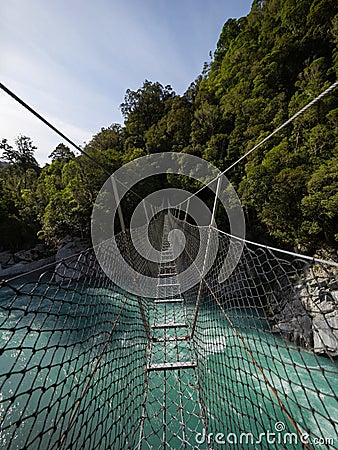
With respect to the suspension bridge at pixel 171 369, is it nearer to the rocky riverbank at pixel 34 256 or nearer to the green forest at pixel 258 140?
the green forest at pixel 258 140

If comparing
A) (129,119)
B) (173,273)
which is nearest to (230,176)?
(173,273)

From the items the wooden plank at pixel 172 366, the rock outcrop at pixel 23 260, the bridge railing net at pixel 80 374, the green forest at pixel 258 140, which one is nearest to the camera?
the bridge railing net at pixel 80 374

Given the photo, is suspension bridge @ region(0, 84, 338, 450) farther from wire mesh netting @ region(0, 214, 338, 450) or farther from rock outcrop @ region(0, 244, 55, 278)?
rock outcrop @ region(0, 244, 55, 278)

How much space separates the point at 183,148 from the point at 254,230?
4.60m

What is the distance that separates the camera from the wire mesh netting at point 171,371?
2.29ft

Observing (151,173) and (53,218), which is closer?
(53,218)

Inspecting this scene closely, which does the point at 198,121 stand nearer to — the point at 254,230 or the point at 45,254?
the point at 254,230

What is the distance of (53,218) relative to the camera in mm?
7617

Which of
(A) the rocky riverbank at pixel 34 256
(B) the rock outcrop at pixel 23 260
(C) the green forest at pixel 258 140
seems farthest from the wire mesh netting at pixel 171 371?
(B) the rock outcrop at pixel 23 260

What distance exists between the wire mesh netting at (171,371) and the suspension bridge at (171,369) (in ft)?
0.04

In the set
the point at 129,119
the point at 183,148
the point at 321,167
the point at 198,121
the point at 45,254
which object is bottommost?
the point at 45,254

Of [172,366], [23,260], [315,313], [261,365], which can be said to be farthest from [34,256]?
[315,313]

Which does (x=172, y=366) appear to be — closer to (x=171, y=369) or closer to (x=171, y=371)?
(x=171, y=369)

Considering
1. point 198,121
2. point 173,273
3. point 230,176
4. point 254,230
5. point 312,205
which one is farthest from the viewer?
point 198,121
